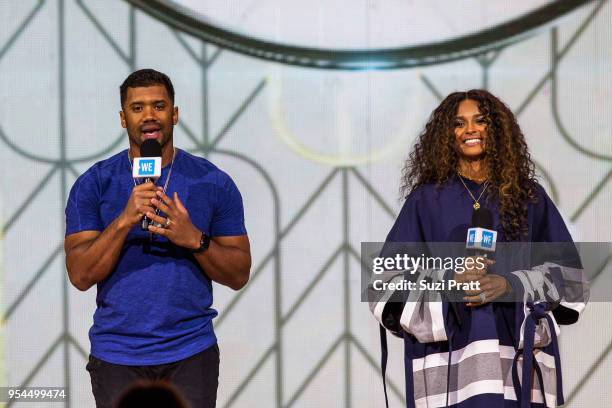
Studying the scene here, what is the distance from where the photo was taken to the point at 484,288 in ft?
8.00

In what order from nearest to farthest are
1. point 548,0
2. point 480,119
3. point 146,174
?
1. point 146,174
2. point 480,119
3. point 548,0

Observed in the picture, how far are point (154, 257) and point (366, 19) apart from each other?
4.37 feet

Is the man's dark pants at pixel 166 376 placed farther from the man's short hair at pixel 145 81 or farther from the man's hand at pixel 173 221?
the man's short hair at pixel 145 81

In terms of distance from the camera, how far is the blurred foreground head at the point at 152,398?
146 centimetres

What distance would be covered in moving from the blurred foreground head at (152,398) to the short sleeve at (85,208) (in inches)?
45.3

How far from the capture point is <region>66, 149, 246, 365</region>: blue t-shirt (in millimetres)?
2523

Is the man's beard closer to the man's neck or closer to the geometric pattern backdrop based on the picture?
the man's neck

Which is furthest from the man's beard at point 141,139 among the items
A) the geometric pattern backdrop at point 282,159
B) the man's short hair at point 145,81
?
the geometric pattern backdrop at point 282,159

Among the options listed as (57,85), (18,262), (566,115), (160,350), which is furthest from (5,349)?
(566,115)

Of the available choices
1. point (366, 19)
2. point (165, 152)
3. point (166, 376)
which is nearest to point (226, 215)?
point (165, 152)

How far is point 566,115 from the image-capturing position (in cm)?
343

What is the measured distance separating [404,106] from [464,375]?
122 centimetres

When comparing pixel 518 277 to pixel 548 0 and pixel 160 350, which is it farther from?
pixel 548 0

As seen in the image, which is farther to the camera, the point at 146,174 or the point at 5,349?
the point at 5,349
